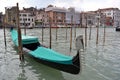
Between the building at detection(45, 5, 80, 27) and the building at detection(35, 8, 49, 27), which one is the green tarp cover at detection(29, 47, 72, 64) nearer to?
the building at detection(45, 5, 80, 27)

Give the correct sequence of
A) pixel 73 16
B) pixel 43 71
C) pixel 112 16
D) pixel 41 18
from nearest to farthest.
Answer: pixel 43 71 < pixel 41 18 < pixel 73 16 < pixel 112 16

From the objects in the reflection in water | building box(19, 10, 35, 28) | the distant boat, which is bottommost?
the reflection in water

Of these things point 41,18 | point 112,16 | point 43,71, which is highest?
point 112,16

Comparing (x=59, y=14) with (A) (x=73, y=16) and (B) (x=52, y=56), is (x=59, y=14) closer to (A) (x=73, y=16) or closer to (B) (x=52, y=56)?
(A) (x=73, y=16)

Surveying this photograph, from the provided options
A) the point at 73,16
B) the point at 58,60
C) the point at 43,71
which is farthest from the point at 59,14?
the point at 58,60

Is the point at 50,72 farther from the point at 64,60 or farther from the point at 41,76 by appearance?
the point at 64,60

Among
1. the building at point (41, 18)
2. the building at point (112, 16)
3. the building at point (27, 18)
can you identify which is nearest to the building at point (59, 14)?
the building at point (41, 18)

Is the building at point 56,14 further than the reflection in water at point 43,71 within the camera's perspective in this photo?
Yes

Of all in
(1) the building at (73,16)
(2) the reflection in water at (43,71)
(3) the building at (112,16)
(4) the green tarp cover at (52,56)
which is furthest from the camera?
(3) the building at (112,16)

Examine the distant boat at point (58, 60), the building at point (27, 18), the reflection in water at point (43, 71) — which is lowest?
the reflection in water at point (43, 71)

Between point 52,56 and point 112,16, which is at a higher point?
point 112,16

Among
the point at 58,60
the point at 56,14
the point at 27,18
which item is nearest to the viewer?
the point at 58,60

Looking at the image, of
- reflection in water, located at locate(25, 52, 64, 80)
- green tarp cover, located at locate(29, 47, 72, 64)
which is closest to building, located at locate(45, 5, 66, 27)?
reflection in water, located at locate(25, 52, 64, 80)

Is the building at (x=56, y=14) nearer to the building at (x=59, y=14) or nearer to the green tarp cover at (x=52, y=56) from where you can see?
the building at (x=59, y=14)
